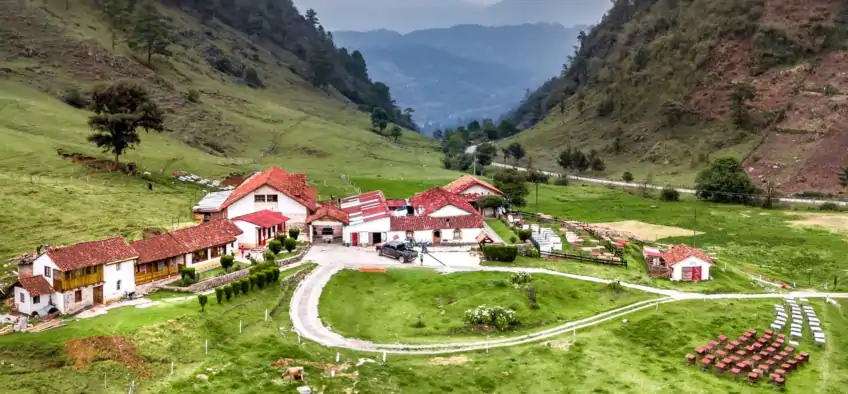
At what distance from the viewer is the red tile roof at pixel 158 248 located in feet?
155

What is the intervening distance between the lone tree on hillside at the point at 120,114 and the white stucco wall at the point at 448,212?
37016mm

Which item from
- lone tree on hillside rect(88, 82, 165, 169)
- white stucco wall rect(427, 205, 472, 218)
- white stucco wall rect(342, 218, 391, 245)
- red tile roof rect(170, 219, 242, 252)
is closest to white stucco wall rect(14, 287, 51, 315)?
red tile roof rect(170, 219, 242, 252)

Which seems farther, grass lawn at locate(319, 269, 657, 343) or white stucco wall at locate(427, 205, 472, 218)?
white stucco wall at locate(427, 205, 472, 218)

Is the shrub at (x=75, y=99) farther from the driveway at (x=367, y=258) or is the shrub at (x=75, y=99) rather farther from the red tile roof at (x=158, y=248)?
the red tile roof at (x=158, y=248)

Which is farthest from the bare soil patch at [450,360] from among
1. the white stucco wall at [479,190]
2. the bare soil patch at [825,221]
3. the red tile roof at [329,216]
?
the bare soil patch at [825,221]

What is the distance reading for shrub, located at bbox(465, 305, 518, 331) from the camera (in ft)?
144

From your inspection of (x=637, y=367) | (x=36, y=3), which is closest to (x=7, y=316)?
(x=637, y=367)

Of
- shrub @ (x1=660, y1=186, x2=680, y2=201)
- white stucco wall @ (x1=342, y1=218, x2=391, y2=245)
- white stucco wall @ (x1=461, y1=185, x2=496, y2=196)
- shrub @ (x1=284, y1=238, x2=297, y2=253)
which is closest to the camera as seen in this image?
shrub @ (x1=284, y1=238, x2=297, y2=253)

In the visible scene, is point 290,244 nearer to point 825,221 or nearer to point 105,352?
point 105,352

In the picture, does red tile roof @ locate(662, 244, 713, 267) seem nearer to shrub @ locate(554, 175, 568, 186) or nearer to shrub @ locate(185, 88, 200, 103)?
shrub @ locate(554, 175, 568, 186)

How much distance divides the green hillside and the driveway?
14.6 m

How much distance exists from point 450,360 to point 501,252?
63.3 feet

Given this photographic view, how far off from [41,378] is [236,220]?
99.1 ft

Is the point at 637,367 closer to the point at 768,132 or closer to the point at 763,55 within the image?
the point at 768,132
